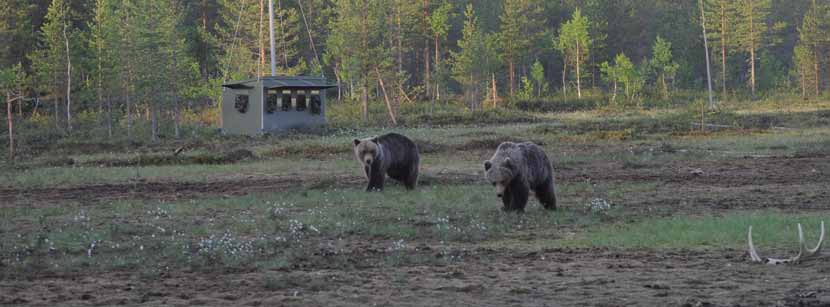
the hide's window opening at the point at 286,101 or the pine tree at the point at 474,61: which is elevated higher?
the pine tree at the point at 474,61

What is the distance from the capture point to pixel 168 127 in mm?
54125

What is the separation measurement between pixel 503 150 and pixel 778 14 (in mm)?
101933

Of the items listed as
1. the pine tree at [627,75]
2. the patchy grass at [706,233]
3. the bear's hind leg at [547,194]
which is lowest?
the patchy grass at [706,233]

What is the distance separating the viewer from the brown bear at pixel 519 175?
625 inches

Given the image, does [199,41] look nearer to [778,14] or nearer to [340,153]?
[340,153]

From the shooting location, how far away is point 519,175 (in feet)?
52.9

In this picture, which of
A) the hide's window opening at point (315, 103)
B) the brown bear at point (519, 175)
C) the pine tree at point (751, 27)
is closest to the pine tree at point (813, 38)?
the pine tree at point (751, 27)

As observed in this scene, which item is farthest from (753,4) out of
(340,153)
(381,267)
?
(381,267)

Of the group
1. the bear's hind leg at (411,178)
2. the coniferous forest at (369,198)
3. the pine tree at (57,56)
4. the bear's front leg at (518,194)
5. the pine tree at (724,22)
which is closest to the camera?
the coniferous forest at (369,198)

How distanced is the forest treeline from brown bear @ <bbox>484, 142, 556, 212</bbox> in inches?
942

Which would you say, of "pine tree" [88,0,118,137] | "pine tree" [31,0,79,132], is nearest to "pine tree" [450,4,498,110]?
"pine tree" [88,0,118,137]

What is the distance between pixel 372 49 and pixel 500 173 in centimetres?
4159

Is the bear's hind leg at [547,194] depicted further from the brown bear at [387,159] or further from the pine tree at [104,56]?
the pine tree at [104,56]

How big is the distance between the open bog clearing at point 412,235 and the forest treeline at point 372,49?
17622mm
